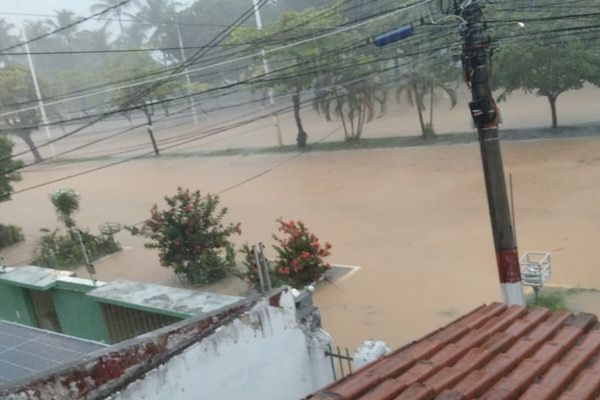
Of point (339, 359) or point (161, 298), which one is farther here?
point (161, 298)

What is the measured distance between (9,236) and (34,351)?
1408 centimetres

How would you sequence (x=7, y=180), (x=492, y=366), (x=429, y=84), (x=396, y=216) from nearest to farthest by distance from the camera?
(x=492, y=366), (x=396, y=216), (x=7, y=180), (x=429, y=84)

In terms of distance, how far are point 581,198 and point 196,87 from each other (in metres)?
24.8

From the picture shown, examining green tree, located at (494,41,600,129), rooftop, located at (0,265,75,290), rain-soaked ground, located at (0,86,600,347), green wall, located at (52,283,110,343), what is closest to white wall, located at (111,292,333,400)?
rain-soaked ground, located at (0,86,600,347)

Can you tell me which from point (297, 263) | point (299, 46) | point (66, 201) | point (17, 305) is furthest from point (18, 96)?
point (297, 263)

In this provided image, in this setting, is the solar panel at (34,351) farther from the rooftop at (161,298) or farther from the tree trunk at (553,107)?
the tree trunk at (553,107)

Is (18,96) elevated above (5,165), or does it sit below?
above

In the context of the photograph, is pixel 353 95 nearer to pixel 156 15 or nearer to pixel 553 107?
pixel 553 107

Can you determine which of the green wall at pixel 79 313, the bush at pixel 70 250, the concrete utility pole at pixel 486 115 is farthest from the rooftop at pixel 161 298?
the bush at pixel 70 250

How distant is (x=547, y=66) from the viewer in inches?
690

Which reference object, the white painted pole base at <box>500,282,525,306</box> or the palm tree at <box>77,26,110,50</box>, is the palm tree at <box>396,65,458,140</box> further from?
the palm tree at <box>77,26,110,50</box>

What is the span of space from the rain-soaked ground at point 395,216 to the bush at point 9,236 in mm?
456

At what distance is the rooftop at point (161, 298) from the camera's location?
557 cm

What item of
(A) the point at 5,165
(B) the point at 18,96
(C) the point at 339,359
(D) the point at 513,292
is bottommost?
(D) the point at 513,292
